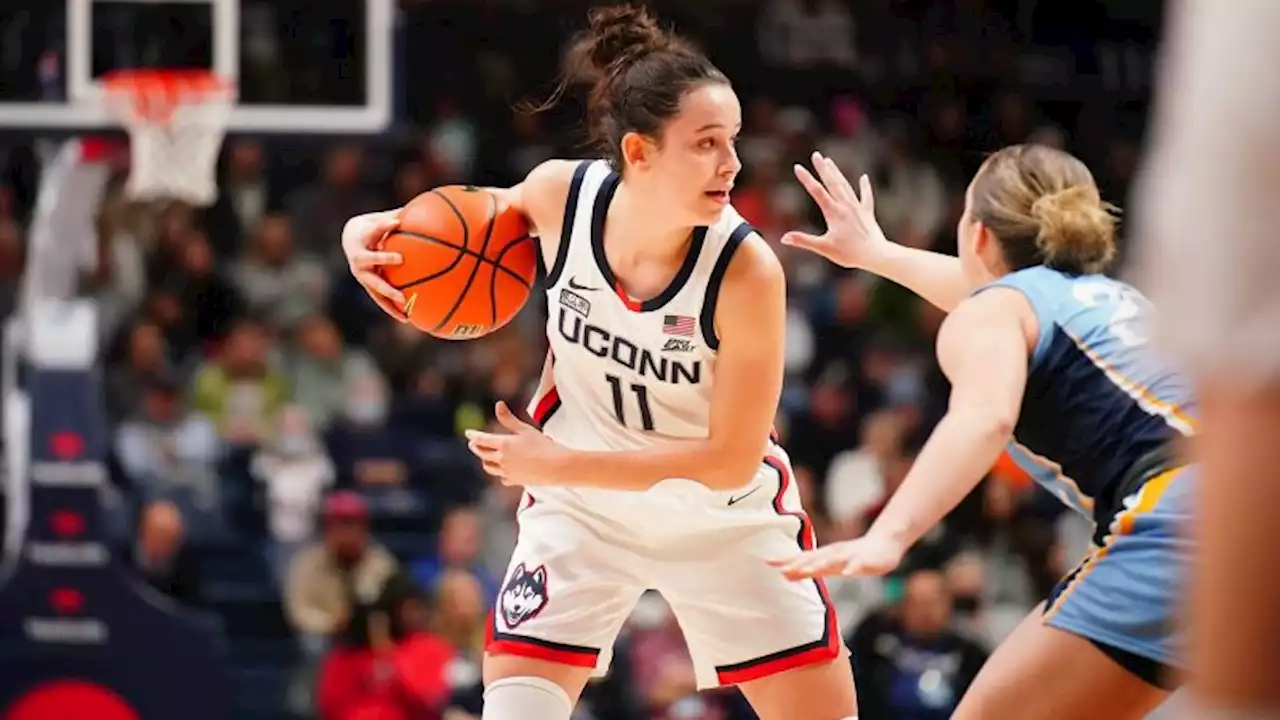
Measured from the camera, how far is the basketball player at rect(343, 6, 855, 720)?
3.85 meters

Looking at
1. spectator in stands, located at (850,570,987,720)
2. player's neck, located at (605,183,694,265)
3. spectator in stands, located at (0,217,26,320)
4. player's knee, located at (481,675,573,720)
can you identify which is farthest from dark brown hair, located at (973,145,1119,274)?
spectator in stands, located at (0,217,26,320)

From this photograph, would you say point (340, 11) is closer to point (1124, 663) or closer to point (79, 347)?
point (79, 347)

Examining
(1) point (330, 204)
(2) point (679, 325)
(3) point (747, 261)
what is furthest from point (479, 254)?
(1) point (330, 204)

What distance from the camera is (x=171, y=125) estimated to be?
A: 7727mm

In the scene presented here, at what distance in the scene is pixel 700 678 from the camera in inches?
163

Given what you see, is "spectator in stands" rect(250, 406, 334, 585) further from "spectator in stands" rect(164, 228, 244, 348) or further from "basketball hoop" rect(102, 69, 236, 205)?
"basketball hoop" rect(102, 69, 236, 205)

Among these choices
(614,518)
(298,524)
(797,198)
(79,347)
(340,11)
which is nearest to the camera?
(614,518)

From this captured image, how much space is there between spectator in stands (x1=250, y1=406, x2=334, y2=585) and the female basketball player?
6334 millimetres

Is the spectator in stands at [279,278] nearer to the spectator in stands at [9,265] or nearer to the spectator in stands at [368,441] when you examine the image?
the spectator in stands at [368,441]

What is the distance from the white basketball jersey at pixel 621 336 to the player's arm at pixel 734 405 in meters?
0.05

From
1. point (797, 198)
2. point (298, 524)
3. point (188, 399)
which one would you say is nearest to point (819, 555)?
point (298, 524)

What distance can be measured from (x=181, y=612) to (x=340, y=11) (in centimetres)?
391

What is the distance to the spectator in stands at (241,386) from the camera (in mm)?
10164

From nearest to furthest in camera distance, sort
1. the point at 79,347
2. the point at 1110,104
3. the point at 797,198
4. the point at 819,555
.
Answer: the point at 819,555
the point at 79,347
the point at 797,198
the point at 1110,104
